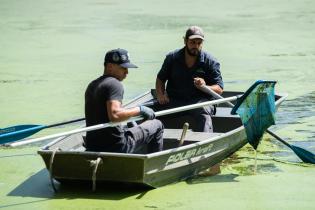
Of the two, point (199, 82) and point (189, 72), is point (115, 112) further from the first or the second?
point (189, 72)

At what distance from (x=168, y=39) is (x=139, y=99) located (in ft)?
18.8

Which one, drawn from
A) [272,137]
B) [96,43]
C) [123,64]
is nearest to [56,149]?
[123,64]

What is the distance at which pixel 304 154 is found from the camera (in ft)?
22.1

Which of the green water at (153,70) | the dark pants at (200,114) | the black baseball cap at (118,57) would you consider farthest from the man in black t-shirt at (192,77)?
the black baseball cap at (118,57)

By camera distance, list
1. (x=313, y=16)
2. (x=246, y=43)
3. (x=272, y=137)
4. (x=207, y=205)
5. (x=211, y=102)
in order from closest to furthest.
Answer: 1. (x=207, y=205)
2. (x=211, y=102)
3. (x=272, y=137)
4. (x=246, y=43)
5. (x=313, y=16)

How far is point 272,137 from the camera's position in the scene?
7734 millimetres

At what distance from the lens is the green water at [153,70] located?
231 inches

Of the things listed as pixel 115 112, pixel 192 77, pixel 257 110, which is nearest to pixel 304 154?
pixel 257 110

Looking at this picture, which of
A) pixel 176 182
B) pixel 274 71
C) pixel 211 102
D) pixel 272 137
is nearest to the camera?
pixel 176 182

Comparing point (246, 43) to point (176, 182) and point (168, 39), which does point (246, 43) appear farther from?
point (176, 182)

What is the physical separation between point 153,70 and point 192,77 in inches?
162

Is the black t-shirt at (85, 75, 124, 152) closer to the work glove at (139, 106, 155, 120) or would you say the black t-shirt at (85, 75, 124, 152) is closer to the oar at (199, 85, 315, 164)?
the work glove at (139, 106, 155, 120)

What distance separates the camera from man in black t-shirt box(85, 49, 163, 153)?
5657mm

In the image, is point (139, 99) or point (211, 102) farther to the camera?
point (139, 99)
